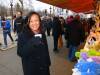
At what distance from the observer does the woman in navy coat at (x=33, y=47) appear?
4.45 m

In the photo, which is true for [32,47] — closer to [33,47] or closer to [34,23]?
[33,47]

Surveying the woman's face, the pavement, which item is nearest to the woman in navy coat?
the woman's face

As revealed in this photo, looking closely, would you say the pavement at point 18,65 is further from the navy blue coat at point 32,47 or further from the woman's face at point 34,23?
the woman's face at point 34,23

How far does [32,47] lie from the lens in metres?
4.45

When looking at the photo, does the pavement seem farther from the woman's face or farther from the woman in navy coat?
the woman's face

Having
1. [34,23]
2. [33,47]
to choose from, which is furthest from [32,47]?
[34,23]

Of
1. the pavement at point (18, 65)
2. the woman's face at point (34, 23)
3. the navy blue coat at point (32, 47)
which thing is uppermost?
the woman's face at point (34, 23)

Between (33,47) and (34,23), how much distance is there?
0.36 metres

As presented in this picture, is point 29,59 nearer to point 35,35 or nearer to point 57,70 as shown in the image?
point 35,35

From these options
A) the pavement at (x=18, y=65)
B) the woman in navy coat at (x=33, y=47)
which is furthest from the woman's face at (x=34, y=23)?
the pavement at (x=18, y=65)

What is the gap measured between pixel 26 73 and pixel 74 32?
20.8ft

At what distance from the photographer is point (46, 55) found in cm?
459

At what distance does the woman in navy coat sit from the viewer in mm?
4449

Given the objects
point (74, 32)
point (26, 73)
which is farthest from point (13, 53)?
point (26, 73)
